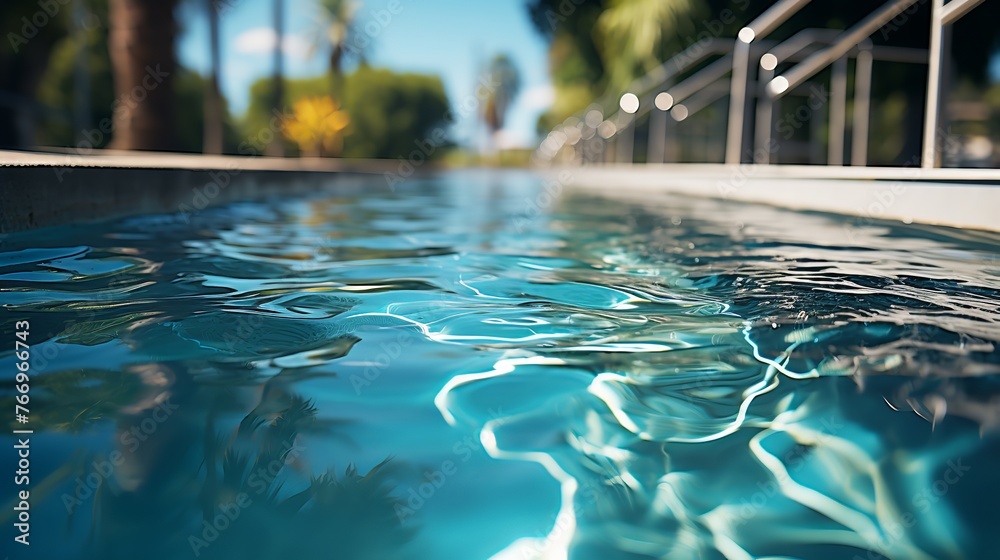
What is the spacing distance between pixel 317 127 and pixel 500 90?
45.2m

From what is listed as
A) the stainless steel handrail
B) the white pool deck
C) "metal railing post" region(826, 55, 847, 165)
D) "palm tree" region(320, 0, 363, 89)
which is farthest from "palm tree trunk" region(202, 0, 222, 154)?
"palm tree" region(320, 0, 363, 89)

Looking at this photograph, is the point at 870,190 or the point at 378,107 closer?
the point at 870,190

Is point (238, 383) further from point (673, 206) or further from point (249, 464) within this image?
point (673, 206)

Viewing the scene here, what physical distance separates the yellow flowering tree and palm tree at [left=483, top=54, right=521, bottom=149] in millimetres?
39461

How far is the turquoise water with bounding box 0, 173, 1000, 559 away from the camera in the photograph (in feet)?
3.45

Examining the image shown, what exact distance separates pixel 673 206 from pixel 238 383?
16.3 ft

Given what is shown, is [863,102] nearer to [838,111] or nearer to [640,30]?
[838,111]

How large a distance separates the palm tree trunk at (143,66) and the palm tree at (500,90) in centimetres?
5705

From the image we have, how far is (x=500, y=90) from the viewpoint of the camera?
6712 centimetres

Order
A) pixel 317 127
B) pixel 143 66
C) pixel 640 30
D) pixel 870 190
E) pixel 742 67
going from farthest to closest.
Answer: pixel 317 127 → pixel 640 30 → pixel 143 66 → pixel 742 67 → pixel 870 190

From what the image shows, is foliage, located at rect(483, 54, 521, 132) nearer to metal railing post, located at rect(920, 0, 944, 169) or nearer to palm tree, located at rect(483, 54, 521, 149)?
palm tree, located at rect(483, 54, 521, 149)

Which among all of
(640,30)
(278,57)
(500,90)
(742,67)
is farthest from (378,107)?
(500,90)

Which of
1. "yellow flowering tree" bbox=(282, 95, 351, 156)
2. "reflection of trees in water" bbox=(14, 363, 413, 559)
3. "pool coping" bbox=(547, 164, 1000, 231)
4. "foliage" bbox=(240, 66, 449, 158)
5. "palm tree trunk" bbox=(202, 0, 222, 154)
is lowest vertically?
"reflection of trees in water" bbox=(14, 363, 413, 559)

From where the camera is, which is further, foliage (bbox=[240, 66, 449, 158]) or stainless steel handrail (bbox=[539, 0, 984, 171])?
foliage (bbox=[240, 66, 449, 158])
